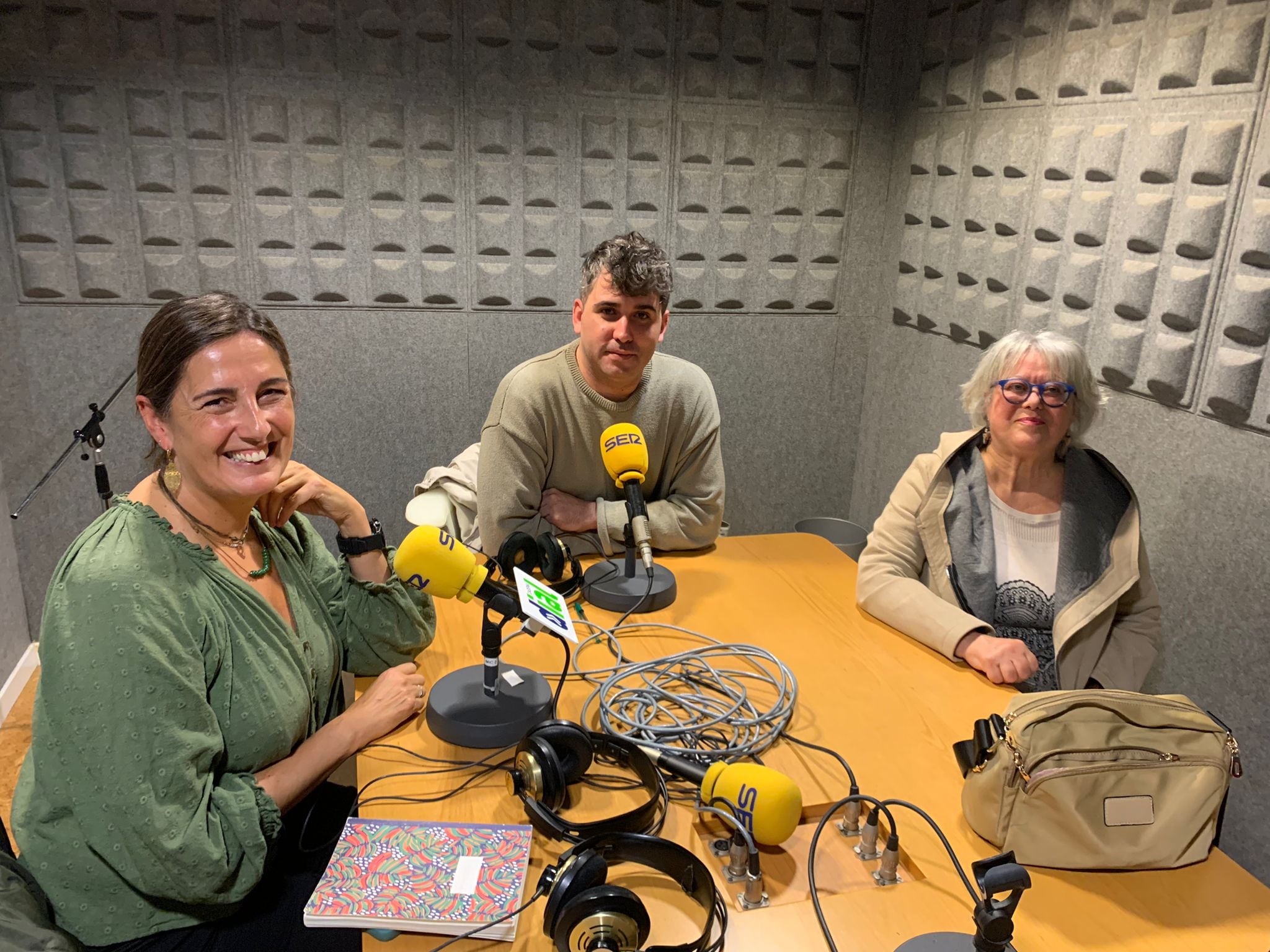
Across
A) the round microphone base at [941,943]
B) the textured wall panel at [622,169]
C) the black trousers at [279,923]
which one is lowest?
the black trousers at [279,923]

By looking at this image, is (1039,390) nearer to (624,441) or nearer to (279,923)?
(624,441)

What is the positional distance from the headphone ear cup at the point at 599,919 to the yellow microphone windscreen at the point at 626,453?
1.09m

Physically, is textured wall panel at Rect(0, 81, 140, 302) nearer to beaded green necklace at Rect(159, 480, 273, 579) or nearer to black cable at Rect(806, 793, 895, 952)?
beaded green necklace at Rect(159, 480, 273, 579)

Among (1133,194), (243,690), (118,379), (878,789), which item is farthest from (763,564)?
(118,379)

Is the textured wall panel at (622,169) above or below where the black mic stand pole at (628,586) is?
above

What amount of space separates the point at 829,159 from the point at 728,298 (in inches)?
29.1

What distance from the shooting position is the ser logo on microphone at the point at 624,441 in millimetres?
2113

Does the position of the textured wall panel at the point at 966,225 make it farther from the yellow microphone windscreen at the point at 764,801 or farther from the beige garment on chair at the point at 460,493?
the yellow microphone windscreen at the point at 764,801

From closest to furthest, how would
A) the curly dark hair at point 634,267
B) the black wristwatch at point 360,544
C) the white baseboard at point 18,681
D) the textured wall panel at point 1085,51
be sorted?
the black wristwatch at point 360,544, the curly dark hair at point 634,267, the textured wall panel at point 1085,51, the white baseboard at point 18,681

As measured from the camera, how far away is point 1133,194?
2.77 meters

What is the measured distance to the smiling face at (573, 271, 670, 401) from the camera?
238cm

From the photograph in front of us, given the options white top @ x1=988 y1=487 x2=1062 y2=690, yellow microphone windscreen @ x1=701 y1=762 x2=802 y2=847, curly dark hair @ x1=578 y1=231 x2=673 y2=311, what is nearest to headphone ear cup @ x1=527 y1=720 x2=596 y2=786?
yellow microphone windscreen @ x1=701 y1=762 x2=802 y2=847

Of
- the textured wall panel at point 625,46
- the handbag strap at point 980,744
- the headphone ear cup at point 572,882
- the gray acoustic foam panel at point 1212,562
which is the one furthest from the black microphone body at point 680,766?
the textured wall panel at point 625,46

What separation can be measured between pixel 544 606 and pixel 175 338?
0.75 m
